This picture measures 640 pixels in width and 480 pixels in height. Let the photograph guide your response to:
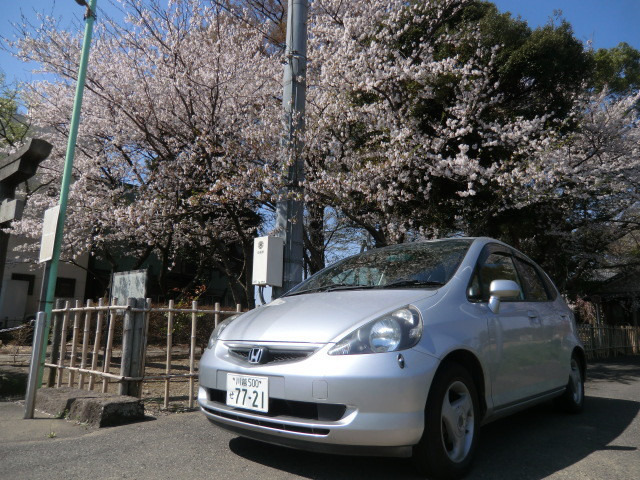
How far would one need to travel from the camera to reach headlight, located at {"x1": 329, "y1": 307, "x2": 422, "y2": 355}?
263cm

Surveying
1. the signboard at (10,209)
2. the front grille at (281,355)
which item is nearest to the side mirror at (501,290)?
the front grille at (281,355)

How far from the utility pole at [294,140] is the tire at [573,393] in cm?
312

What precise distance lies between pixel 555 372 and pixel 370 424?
94.2 inches

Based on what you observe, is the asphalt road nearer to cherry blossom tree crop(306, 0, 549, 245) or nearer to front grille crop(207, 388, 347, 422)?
front grille crop(207, 388, 347, 422)

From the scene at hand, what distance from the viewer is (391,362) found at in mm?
2553

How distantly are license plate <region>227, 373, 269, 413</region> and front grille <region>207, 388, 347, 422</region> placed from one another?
0.04 metres

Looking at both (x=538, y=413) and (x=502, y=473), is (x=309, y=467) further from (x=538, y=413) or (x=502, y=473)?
(x=538, y=413)

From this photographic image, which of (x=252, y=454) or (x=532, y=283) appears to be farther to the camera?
(x=532, y=283)

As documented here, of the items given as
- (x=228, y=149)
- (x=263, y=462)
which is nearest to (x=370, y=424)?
(x=263, y=462)

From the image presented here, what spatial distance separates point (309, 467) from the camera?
2.95 m

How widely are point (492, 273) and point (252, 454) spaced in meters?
2.22

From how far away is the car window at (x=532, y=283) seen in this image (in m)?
4.21

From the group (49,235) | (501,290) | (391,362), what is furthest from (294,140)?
(391,362)

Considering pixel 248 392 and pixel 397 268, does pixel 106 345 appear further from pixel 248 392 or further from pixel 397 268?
pixel 397 268
